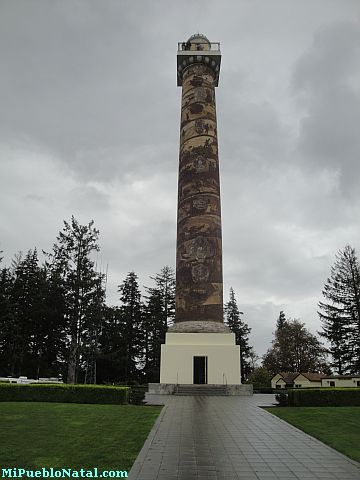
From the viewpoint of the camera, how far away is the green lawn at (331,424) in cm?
793

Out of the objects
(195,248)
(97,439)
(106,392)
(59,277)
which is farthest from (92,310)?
(97,439)

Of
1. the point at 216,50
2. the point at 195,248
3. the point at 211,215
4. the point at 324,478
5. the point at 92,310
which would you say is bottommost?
the point at 324,478

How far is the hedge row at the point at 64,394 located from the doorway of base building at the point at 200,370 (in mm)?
8938

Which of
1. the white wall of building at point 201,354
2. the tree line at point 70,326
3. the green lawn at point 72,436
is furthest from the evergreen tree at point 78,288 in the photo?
the green lawn at point 72,436

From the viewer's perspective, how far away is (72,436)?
321 inches

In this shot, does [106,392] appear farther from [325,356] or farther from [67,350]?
[325,356]

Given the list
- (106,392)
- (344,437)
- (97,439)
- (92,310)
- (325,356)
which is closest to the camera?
(97,439)

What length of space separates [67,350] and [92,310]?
4861 millimetres

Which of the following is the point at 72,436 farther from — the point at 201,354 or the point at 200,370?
the point at 200,370

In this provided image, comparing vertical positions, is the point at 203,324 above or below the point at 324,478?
above

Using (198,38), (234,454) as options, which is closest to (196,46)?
(198,38)

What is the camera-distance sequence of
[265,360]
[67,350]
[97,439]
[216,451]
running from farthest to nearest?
[265,360], [67,350], [97,439], [216,451]

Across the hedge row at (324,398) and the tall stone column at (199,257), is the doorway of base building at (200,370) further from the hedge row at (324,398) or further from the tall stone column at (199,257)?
the hedge row at (324,398)

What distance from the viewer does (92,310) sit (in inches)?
1305
